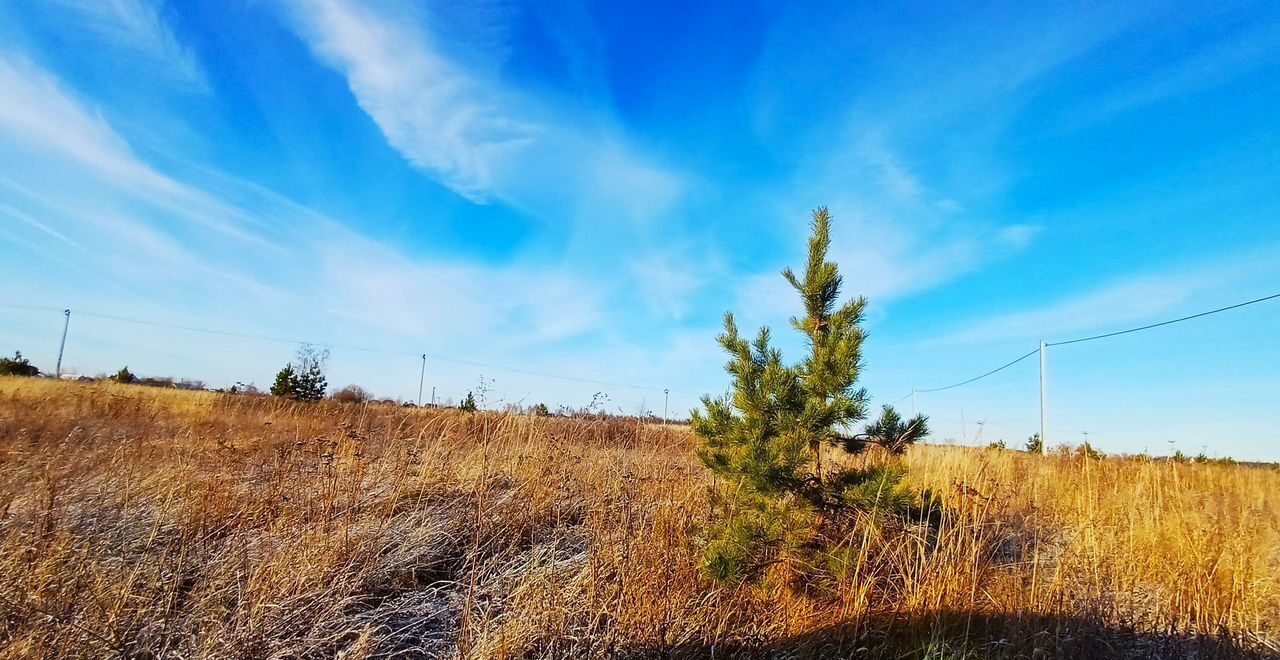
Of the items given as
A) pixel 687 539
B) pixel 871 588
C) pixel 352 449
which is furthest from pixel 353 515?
pixel 871 588

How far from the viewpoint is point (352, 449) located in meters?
5.39

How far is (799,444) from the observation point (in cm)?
288

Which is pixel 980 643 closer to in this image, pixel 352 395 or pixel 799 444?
pixel 799 444

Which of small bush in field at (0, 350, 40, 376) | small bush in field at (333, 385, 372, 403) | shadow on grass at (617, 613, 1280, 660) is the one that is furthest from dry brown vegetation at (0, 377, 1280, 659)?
small bush in field at (0, 350, 40, 376)

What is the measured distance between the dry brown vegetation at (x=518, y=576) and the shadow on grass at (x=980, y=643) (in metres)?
0.01

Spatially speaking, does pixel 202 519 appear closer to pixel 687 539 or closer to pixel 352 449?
pixel 352 449

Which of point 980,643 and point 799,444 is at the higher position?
point 799,444

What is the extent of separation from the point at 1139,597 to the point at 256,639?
480 centimetres

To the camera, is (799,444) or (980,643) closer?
(980,643)

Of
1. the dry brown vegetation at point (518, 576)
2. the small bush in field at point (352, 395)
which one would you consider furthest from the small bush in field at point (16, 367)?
the dry brown vegetation at point (518, 576)

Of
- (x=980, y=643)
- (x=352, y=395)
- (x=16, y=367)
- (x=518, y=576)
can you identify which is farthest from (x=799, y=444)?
(x=16, y=367)

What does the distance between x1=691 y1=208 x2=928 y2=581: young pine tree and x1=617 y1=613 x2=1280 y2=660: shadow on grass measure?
0.37 metres

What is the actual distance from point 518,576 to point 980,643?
2.38 m

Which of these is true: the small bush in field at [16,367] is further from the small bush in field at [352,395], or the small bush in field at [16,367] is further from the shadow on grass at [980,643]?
the shadow on grass at [980,643]
